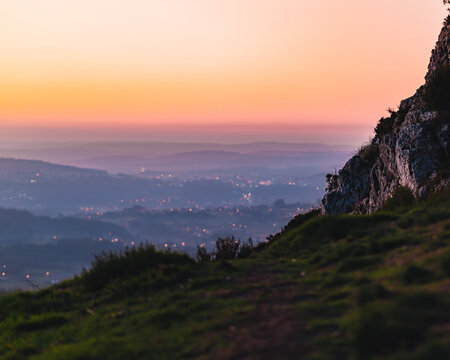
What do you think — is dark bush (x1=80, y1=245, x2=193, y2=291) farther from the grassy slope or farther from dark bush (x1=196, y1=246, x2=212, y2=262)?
dark bush (x1=196, y1=246, x2=212, y2=262)

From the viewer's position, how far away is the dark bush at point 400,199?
17.5 meters

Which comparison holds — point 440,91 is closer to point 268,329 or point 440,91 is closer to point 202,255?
point 202,255

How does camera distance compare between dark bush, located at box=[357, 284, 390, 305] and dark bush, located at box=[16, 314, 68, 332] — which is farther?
dark bush, located at box=[16, 314, 68, 332]

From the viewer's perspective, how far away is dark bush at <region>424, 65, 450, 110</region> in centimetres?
2005

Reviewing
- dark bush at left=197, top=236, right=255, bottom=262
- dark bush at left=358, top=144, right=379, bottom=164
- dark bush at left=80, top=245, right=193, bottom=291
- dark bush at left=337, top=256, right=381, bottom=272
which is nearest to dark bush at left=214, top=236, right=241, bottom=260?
dark bush at left=197, top=236, right=255, bottom=262

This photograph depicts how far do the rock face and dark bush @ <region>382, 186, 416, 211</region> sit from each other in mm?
331

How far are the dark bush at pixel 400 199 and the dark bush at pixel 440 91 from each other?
5.27m

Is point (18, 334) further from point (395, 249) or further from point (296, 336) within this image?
point (395, 249)

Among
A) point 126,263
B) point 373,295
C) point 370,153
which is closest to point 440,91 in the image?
point 370,153

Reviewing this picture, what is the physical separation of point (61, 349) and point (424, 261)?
707 cm

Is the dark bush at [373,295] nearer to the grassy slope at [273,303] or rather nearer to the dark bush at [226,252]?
the grassy slope at [273,303]

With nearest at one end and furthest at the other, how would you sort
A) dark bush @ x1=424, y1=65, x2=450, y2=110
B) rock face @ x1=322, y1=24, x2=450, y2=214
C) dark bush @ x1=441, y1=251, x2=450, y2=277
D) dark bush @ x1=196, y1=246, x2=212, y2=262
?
dark bush @ x1=441, y1=251, x2=450, y2=277 < dark bush @ x1=196, y1=246, x2=212, y2=262 < rock face @ x1=322, y1=24, x2=450, y2=214 < dark bush @ x1=424, y1=65, x2=450, y2=110

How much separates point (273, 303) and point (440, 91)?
1721 centimetres

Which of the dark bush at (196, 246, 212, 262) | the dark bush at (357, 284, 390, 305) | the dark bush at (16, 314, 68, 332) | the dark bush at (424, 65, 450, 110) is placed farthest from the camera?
the dark bush at (424, 65, 450, 110)
